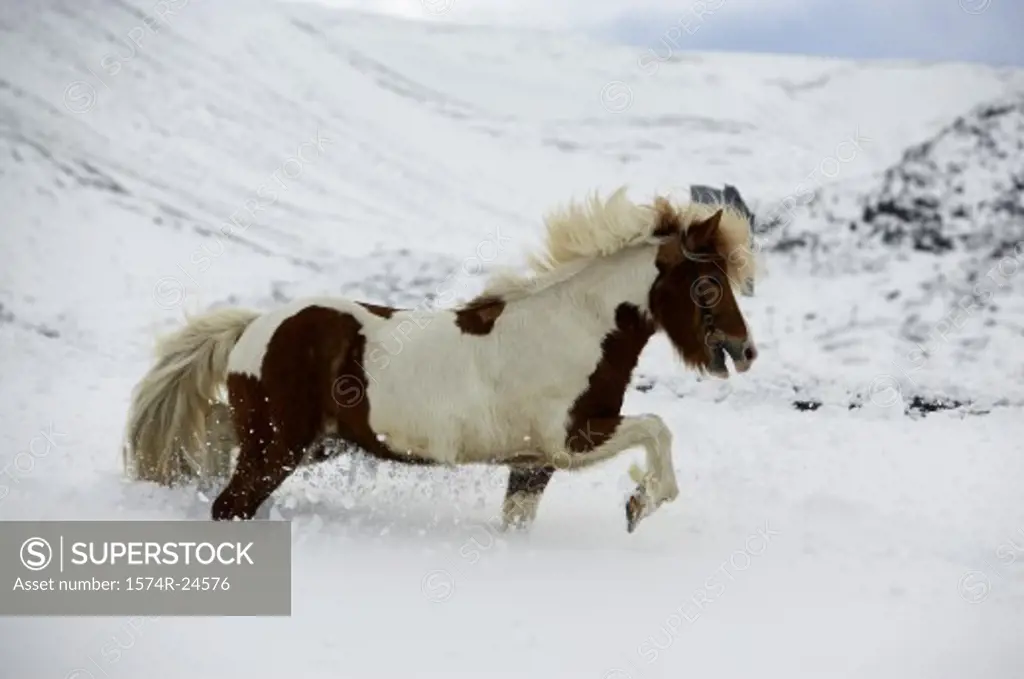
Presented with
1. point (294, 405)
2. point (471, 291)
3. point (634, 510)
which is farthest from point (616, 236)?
point (471, 291)

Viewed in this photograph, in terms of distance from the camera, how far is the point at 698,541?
4.85m

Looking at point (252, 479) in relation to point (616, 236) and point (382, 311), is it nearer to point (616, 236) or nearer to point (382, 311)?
point (382, 311)

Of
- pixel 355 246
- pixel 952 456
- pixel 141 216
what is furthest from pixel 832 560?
pixel 141 216

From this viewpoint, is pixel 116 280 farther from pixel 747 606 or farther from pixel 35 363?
pixel 747 606

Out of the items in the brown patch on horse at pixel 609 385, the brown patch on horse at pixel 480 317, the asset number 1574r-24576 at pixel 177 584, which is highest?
the brown patch on horse at pixel 480 317

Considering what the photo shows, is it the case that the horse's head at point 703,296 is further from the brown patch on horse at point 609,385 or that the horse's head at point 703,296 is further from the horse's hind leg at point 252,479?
the horse's hind leg at point 252,479

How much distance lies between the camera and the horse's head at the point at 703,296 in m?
4.76

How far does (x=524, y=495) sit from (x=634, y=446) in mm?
750

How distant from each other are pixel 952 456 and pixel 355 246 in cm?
1308

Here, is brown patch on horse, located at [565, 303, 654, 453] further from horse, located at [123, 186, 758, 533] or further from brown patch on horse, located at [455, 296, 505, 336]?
brown patch on horse, located at [455, 296, 505, 336]

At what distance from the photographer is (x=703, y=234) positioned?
4809 mm

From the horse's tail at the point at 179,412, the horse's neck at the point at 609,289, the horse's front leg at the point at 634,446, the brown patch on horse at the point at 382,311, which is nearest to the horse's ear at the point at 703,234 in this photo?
the horse's neck at the point at 609,289

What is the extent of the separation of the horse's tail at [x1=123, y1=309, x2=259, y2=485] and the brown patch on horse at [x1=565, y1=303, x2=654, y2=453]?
1898 millimetres

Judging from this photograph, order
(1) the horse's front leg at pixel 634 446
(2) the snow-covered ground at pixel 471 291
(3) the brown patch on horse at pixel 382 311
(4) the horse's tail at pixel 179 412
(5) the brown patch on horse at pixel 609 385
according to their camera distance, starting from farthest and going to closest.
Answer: (4) the horse's tail at pixel 179 412 → (3) the brown patch on horse at pixel 382 311 → (5) the brown patch on horse at pixel 609 385 → (1) the horse's front leg at pixel 634 446 → (2) the snow-covered ground at pixel 471 291
